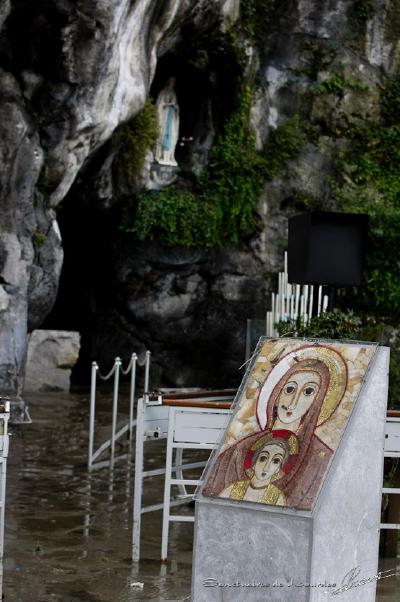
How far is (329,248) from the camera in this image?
7.00m

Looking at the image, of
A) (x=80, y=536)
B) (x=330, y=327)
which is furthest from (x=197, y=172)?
(x=330, y=327)

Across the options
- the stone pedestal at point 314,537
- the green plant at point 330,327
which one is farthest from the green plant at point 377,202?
the stone pedestal at point 314,537

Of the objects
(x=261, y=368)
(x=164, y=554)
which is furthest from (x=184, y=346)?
(x=261, y=368)

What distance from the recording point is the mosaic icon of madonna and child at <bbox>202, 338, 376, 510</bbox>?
17.4 ft

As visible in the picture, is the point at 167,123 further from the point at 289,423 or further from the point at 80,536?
the point at 289,423

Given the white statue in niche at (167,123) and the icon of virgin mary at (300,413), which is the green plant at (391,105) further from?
the icon of virgin mary at (300,413)

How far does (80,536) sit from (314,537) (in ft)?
9.59

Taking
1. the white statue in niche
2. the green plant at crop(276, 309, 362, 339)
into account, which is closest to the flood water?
the green plant at crop(276, 309, 362, 339)

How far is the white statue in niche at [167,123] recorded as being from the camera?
18.1 m

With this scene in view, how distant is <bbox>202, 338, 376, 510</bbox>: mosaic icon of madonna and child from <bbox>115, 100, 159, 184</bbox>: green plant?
1167 cm

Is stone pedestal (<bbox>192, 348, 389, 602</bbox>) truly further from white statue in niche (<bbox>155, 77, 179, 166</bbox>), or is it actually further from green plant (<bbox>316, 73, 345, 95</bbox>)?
green plant (<bbox>316, 73, 345, 95</bbox>)

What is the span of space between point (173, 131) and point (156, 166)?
79 cm

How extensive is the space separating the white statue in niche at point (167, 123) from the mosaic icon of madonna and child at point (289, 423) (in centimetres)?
1262

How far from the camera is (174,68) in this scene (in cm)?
1789
